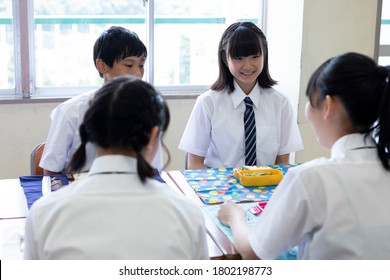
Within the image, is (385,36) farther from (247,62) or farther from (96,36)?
(96,36)

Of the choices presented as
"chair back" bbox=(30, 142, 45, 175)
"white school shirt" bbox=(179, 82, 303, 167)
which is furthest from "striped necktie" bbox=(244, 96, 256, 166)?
"chair back" bbox=(30, 142, 45, 175)

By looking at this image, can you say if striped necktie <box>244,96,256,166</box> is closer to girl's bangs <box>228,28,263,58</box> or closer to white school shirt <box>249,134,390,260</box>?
girl's bangs <box>228,28,263,58</box>

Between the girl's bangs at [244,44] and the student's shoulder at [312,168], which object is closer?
the student's shoulder at [312,168]

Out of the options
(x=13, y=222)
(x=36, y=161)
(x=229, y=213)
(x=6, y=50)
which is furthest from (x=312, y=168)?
(x=6, y=50)

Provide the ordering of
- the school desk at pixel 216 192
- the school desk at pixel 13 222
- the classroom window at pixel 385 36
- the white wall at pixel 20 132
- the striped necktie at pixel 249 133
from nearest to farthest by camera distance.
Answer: the school desk at pixel 13 222 → the school desk at pixel 216 192 → the striped necktie at pixel 249 133 → the white wall at pixel 20 132 → the classroom window at pixel 385 36

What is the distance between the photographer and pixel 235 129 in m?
2.38

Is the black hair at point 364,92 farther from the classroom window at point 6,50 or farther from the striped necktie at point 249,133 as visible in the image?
the classroom window at point 6,50

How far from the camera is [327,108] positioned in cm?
127

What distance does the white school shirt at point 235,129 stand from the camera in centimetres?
238

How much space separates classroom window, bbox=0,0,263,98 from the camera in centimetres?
328

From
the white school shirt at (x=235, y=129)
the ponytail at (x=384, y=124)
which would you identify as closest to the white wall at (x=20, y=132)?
the white school shirt at (x=235, y=129)

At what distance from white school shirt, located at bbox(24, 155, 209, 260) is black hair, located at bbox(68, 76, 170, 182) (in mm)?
29

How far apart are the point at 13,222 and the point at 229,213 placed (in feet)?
2.16

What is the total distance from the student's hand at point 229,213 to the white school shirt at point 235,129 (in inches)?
31.1
